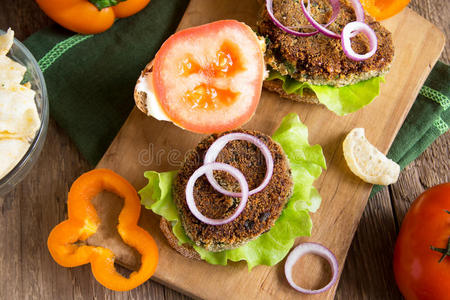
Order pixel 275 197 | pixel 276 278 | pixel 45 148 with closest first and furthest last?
pixel 275 197
pixel 276 278
pixel 45 148

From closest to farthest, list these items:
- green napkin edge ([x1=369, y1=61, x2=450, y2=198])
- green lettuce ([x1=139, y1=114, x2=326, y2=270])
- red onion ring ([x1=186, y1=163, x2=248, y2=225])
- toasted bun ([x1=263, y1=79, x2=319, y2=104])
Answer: red onion ring ([x1=186, y1=163, x2=248, y2=225]) < green lettuce ([x1=139, y1=114, x2=326, y2=270]) < toasted bun ([x1=263, y1=79, x2=319, y2=104]) < green napkin edge ([x1=369, y1=61, x2=450, y2=198])

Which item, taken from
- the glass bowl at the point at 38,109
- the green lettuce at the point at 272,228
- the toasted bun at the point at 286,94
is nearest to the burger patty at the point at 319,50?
the toasted bun at the point at 286,94

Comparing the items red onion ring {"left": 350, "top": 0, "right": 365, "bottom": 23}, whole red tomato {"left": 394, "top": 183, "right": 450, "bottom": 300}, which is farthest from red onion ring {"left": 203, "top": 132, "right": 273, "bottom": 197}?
red onion ring {"left": 350, "top": 0, "right": 365, "bottom": 23}

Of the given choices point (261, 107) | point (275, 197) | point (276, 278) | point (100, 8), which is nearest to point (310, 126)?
point (261, 107)

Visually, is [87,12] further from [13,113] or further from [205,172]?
[205,172]

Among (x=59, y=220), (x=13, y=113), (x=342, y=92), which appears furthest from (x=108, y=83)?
(x=342, y=92)

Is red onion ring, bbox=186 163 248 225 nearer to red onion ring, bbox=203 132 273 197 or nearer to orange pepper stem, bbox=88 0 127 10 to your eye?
red onion ring, bbox=203 132 273 197

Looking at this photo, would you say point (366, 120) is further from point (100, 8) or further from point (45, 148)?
point (45, 148)
